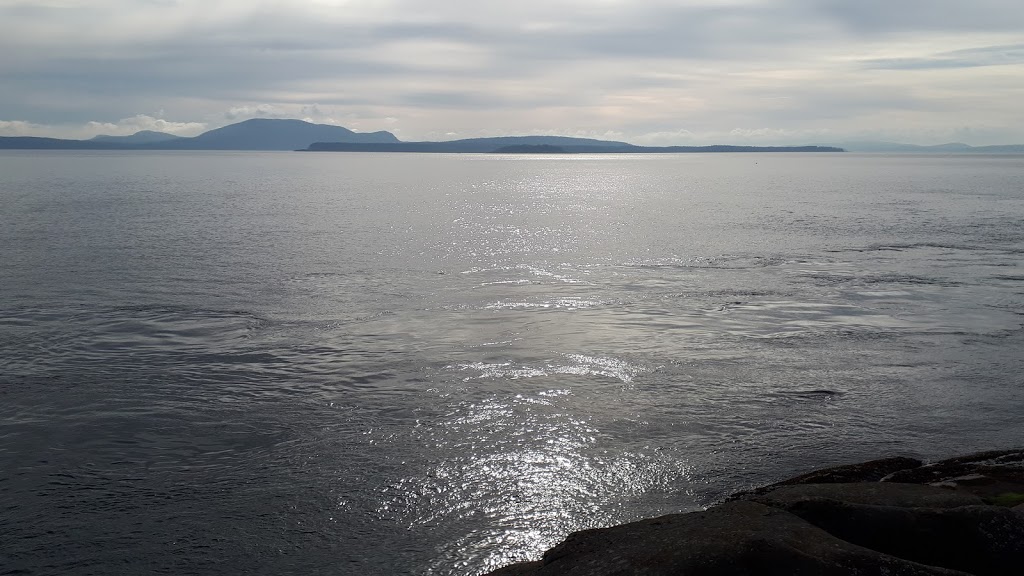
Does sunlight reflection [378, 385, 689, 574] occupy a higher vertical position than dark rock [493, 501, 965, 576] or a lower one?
lower

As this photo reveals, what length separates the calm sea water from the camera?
383 inches

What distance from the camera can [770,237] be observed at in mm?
38750

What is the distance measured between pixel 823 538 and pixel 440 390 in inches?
330

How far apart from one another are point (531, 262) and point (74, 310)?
16.3 metres

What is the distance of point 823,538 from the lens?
7480mm

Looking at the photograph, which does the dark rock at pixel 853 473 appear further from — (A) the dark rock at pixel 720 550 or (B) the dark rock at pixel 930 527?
(A) the dark rock at pixel 720 550

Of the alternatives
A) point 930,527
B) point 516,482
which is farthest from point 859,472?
point 516,482

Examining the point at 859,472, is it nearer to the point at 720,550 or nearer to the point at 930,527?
the point at 930,527

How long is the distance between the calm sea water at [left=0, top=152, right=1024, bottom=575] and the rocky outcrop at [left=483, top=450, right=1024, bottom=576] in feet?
4.05

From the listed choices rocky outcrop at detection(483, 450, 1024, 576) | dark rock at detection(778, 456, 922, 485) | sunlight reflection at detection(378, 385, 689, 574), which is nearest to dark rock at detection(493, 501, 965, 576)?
rocky outcrop at detection(483, 450, 1024, 576)

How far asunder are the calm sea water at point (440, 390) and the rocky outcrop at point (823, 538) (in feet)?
4.05

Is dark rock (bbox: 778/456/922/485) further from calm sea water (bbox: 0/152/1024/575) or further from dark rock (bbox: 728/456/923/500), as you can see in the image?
calm sea water (bbox: 0/152/1024/575)

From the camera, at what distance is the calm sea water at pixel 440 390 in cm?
973

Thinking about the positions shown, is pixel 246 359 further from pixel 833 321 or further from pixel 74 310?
pixel 833 321
